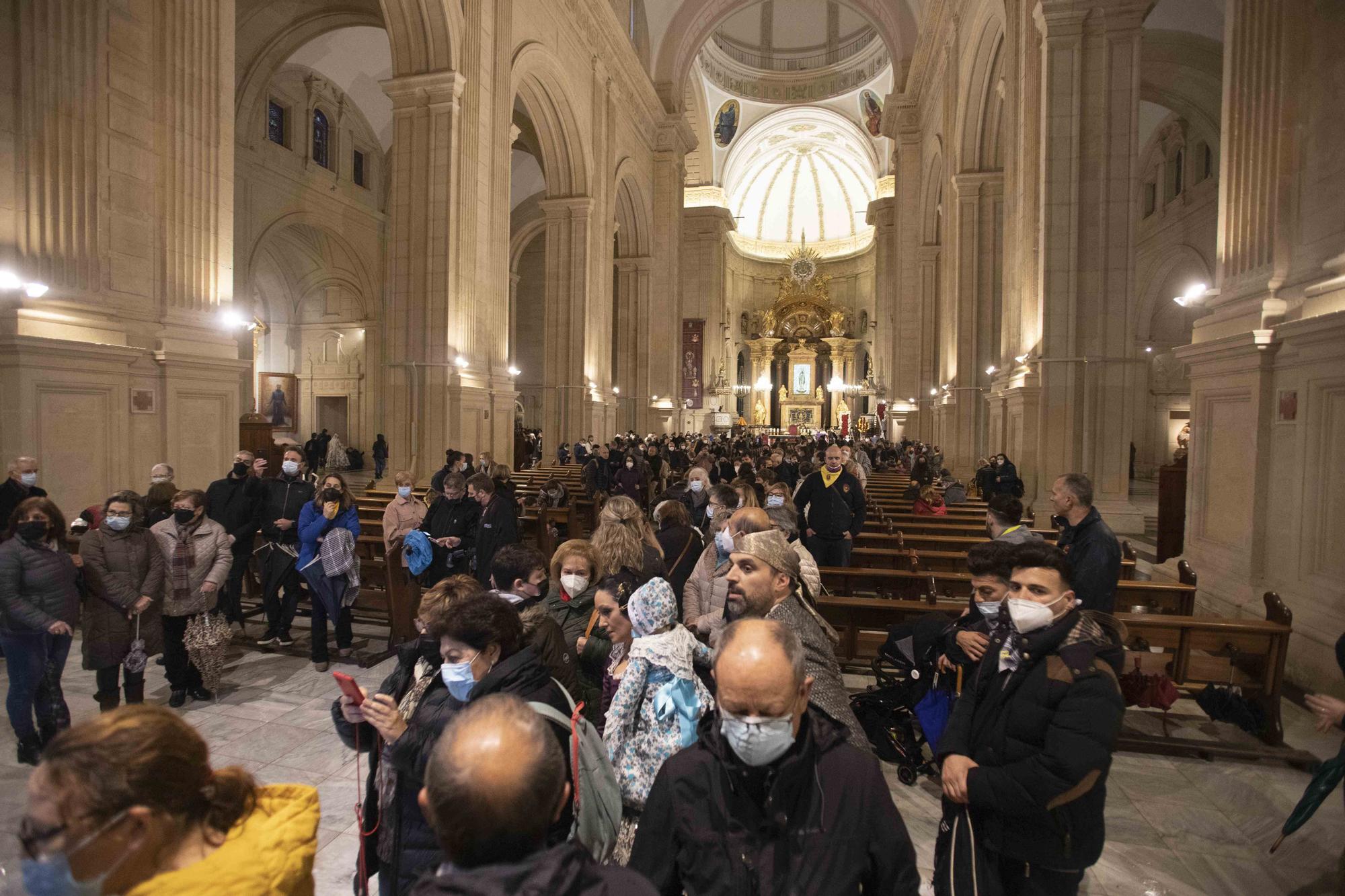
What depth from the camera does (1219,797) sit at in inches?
146

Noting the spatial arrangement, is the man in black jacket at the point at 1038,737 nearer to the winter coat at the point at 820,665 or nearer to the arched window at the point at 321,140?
the winter coat at the point at 820,665

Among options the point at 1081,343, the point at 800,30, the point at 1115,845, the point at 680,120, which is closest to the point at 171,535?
the point at 1115,845

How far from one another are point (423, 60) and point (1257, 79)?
40.0ft

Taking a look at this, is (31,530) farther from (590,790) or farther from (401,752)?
(590,790)

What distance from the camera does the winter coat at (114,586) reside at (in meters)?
4.20

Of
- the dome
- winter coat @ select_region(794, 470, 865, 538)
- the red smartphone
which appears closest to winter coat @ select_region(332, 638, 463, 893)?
the red smartphone

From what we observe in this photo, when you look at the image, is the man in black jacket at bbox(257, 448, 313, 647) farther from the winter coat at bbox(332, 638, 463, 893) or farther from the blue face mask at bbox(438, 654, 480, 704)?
the blue face mask at bbox(438, 654, 480, 704)

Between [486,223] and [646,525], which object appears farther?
[486,223]

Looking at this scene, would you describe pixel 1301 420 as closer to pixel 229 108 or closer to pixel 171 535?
pixel 171 535

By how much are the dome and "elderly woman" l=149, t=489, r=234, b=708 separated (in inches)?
1514

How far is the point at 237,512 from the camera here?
605cm

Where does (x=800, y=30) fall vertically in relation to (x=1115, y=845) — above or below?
above

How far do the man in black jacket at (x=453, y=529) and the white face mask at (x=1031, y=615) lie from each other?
4.35 m

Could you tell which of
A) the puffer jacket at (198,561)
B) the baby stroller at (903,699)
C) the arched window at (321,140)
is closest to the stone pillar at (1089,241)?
the baby stroller at (903,699)
